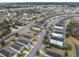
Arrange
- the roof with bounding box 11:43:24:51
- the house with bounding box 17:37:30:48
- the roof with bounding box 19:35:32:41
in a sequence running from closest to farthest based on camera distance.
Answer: the roof with bounding box 11:43:24:51
the house with bounding box 17:37:30:48
the roof with bounding box 19:35:32:41

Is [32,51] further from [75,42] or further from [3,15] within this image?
[3,15]

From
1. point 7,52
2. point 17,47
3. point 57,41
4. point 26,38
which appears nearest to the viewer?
point 7,52

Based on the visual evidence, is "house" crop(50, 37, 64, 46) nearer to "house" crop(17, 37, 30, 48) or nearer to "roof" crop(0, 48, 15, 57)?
"house" crop(17, 37, 30, 48)

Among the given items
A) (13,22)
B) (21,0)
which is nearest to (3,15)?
(13,22)

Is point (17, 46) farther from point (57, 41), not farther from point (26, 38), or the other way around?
point (57, 41)

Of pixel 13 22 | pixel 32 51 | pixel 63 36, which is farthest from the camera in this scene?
pixel 13 22

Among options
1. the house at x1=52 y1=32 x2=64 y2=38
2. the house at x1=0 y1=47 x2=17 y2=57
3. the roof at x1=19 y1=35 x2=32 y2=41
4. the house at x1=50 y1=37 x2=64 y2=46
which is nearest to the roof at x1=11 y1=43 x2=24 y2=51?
the house at x1=0 y1=47 x2=17 y2=57

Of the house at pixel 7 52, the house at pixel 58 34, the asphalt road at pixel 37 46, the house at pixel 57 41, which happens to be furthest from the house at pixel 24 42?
the house at pixel 58 34

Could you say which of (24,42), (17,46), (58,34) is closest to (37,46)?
(24,42)

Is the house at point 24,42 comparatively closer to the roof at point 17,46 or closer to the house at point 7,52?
the roof at point 17,46
